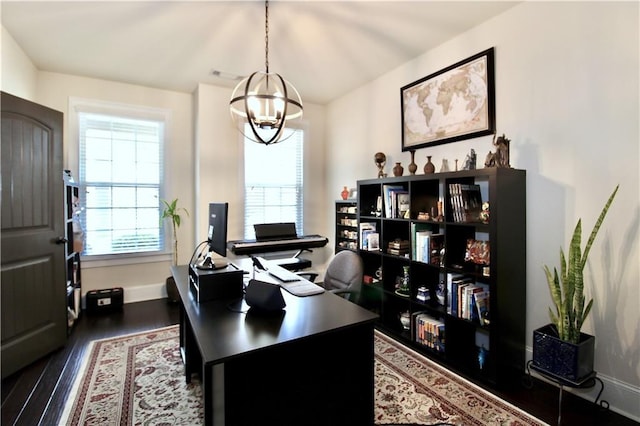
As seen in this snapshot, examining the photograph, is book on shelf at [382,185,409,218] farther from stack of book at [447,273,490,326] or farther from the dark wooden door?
the dark wooden door

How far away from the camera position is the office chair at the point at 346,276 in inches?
97.9

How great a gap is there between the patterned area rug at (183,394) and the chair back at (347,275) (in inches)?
24.4

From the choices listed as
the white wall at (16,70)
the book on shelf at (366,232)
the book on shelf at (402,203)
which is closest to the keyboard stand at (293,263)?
the book on shelf at (366,232)

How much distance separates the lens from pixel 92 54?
126 inches

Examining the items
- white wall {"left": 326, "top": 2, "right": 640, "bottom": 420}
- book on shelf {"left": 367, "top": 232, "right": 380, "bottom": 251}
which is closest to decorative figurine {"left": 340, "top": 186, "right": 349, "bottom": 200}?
book on shelf {"left": 367, "top": 232, "right": 380, "bottom": 251}

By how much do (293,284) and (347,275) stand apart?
24.0 inches

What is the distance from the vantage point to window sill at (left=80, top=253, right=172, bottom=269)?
151 inches

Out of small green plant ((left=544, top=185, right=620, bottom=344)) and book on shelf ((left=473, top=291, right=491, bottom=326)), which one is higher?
small green plant ((left=544, top=185, right=620, bottom=344))

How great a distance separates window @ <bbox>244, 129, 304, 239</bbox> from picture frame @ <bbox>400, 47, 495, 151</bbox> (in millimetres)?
1854

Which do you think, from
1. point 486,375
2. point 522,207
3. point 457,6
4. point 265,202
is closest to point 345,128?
point 265,202

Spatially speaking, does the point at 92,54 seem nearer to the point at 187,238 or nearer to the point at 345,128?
the point at 187,238

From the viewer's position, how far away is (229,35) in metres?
2.88

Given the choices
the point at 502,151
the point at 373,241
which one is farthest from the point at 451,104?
the point at 373,241

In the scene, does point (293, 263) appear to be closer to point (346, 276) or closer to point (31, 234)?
point (346, 276)
